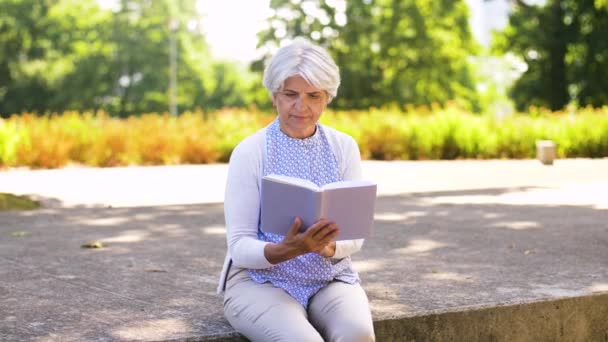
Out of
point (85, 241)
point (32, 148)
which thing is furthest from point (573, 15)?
point (85, 241)

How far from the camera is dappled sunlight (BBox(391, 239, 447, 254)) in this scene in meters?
6.28

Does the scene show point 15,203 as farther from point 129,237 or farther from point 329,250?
point 329,250

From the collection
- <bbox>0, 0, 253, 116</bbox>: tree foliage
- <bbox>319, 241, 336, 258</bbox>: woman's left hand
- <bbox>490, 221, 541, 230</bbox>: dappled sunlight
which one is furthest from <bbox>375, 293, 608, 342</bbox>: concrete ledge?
<bbox>0, 0, 253, 116</bbox>: tree foliage

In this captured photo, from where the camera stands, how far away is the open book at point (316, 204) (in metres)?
3.20

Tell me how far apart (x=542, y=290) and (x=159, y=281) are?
1999 mm

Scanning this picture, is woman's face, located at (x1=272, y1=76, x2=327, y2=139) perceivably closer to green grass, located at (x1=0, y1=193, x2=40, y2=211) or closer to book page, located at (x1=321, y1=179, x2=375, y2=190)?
book page, located at (x1=321, y1=179, x2=375, y2=190)

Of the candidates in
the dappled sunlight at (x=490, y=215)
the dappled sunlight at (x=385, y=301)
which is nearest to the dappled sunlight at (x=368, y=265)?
the dappled sunlight at (x=385, y=301)

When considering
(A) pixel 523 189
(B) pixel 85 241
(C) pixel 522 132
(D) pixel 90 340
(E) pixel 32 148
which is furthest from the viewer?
(C) pixel 522 132

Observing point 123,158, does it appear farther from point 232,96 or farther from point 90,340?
point 232,96

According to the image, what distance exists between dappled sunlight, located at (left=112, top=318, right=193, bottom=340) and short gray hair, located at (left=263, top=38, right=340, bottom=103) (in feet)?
3.61

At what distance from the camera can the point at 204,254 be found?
20.3ft

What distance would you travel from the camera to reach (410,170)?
1448cm

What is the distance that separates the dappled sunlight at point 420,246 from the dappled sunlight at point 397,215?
1.37m

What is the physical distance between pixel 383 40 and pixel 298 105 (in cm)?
4130
